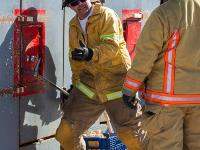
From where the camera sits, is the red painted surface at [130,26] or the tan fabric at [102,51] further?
the red painted surface at [130,26]

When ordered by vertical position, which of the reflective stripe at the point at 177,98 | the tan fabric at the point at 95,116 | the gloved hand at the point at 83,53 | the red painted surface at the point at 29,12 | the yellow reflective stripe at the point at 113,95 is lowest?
the tan fabric at the point at 95,116

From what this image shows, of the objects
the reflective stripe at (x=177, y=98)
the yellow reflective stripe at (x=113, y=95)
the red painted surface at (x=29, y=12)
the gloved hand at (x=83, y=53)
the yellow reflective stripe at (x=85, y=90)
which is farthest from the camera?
the yellow reflective stripe at (x=85, y=90)

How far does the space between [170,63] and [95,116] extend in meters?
1.34

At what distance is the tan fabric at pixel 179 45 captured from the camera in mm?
3691

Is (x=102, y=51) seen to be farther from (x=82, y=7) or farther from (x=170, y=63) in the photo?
(x=170, y=63)

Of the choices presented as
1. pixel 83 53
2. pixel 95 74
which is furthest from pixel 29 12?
pixel 95 74

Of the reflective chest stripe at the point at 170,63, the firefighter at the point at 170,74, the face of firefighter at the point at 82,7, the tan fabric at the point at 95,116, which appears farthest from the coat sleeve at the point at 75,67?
the reflective chest stripe at the point at 170,63

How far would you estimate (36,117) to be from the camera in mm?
4770

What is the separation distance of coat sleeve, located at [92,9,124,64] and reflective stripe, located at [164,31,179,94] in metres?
0.71

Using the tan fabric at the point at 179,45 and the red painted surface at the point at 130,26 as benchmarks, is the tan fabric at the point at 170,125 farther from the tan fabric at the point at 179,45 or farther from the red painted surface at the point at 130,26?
the red painted surface at the point at 130,26

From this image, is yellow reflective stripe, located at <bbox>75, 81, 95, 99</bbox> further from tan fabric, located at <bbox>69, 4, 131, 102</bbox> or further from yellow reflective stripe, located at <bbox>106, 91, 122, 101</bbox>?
yellow reflective stripe, located at <bbox>106, 91, 122, 101</bbox>

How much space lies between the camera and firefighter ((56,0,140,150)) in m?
4.38

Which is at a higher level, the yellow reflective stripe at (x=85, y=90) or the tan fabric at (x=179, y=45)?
the tan fabric at (x=179, y=45)

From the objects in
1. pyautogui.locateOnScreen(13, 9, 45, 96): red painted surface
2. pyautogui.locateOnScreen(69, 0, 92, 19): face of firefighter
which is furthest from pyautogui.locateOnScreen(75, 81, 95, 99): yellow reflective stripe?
pyautogui.locateOnScreen(69, 0, 92, 19): face of firefighter
